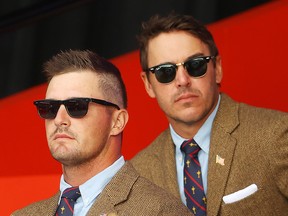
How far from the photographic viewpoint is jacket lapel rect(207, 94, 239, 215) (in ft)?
5.61

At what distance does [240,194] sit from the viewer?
1.71 m

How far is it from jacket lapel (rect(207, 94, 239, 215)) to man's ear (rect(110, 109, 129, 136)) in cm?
34

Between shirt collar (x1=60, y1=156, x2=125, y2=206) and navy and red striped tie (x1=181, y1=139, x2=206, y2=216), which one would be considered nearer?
shirt collar (x1=60, y1=156, x2=125, y2=206)

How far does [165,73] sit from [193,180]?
291 mm

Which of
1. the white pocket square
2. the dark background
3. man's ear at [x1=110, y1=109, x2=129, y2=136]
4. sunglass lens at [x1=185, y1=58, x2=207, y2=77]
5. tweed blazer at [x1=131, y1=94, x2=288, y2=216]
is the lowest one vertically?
the white pocket square

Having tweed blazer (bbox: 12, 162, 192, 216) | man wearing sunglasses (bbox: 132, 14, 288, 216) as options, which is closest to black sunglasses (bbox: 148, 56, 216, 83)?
man wearing sunglasses (bbox: 132, 14, 288, 216)

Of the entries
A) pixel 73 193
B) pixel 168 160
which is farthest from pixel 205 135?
pixel 73 193

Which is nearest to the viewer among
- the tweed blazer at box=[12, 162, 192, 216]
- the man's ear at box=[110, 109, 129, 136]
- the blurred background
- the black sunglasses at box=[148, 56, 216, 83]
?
the tweed blazer at box=[12, 162, 192, 216]

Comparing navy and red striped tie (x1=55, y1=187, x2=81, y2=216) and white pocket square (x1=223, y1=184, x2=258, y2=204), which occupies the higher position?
navy and red striped tie (x1=55, y1=187, x2=81, y2=216)

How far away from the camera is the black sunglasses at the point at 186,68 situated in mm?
1792

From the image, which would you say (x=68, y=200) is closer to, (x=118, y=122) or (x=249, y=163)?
(x=118, y=122)

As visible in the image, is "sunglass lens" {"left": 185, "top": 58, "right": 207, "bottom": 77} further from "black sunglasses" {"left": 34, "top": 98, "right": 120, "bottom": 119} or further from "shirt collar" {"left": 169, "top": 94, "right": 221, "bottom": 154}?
"black sunglasses" {"left": 34, "top": 98, "right": 120, "bottom": 119}

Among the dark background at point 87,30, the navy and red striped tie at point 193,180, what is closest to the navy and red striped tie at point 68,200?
the navy and red striped tie at point 193,180

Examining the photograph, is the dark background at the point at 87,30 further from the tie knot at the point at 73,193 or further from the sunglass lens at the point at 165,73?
the tie knot at the point at 73,193
